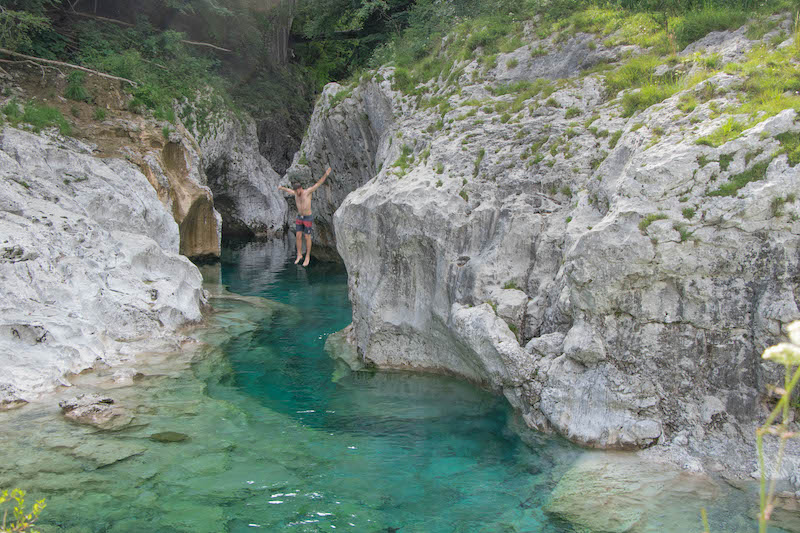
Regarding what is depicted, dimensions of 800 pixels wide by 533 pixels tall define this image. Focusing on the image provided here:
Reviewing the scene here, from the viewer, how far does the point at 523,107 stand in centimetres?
1157

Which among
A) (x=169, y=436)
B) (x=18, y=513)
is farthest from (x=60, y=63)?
(x=18, y=513)

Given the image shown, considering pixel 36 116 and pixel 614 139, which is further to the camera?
pixel 36 116

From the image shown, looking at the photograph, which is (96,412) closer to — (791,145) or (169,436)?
(169,436)

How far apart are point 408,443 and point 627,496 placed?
302 centimetres

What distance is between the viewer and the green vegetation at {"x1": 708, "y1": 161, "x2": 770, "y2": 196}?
7027mm

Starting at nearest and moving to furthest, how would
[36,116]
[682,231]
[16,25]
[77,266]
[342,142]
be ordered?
[682,231]
[77,266]
[36,116]
[16,25]
[342,142]

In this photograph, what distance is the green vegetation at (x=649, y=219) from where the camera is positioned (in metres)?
7.35

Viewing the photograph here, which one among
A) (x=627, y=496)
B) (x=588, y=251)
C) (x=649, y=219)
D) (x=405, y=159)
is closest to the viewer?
(x=627, y=496)

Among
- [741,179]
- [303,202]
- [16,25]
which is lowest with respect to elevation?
[741,179]

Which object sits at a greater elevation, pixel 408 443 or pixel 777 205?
pixel 777 205

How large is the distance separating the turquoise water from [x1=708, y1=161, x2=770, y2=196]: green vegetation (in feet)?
12.4

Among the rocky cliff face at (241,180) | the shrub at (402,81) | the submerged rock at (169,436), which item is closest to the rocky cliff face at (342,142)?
the shrub at (402,81)

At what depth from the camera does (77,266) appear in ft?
37.6

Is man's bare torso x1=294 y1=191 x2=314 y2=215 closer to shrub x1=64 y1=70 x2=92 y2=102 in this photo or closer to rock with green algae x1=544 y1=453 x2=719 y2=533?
shrub x1=64 y1=70 x2=92 y2=102
